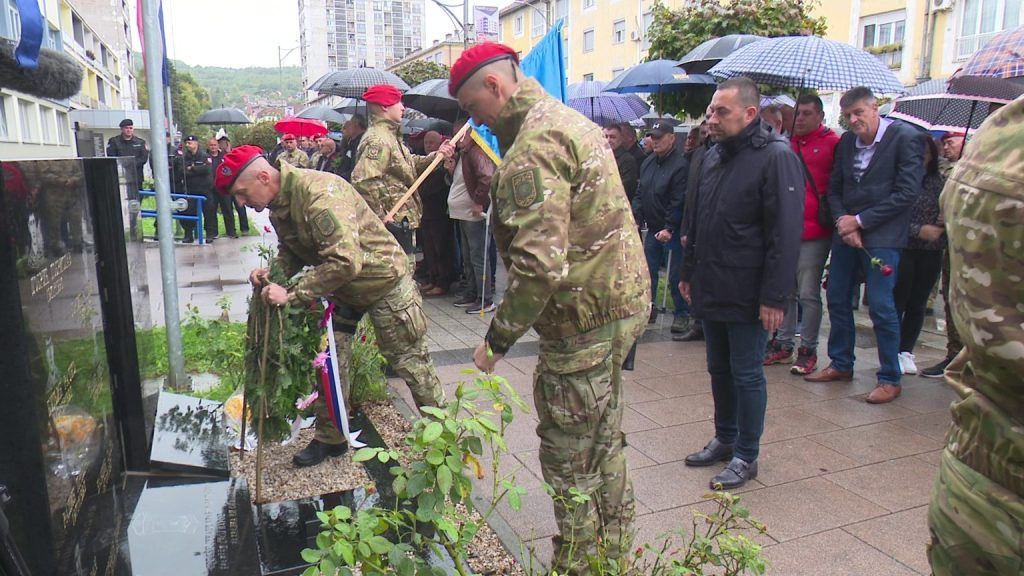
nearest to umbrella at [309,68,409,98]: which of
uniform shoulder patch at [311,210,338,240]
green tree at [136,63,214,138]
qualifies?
uniform shoulder patch at [311,210,338,240]

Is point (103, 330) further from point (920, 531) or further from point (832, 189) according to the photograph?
point (832, 189)

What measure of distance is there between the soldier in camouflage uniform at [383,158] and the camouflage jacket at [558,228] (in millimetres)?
4228

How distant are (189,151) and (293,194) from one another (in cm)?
1356

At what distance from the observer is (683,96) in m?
11.6

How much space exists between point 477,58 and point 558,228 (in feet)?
2.20

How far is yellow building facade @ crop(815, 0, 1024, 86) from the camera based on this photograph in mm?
24938

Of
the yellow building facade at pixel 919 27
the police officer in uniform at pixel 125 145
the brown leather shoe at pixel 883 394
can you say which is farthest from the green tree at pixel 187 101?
the brown leather shoe at pixel 883 394

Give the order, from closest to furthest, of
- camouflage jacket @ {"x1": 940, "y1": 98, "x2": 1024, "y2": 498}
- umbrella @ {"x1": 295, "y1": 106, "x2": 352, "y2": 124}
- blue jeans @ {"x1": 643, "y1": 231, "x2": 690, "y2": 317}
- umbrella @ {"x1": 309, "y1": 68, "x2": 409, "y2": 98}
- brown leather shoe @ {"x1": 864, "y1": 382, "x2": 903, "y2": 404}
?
camouflage jacket @ {"x1": 940, "y1": 98, "x2": 1024, "y2": 498} → brown leather shoe @ {"x1": 864, "y1": 382, "x2": 903, "y2": 404} → blue jeans @ {"x1": 643, "y1": 231, "x2": 690, "y2": 317} → umbrella @ {"x1": 309, "y1": 68, "x2": 409, "y2": 98} → umbrella @ {"x1": 295, "y1": 106, "x2": 352, "y2": 124}

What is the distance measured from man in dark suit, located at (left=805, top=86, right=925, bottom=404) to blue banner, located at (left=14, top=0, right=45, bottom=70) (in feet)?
15.2

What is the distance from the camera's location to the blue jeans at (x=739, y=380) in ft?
12.3

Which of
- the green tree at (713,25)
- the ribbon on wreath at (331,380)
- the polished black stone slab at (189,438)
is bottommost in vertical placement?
the polished black stone slab at (189,438)

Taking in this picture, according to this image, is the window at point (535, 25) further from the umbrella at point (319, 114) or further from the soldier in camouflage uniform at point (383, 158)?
the soldier in camouflage uniform at point (383, 158)

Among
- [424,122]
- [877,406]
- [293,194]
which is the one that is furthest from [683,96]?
[293,194]

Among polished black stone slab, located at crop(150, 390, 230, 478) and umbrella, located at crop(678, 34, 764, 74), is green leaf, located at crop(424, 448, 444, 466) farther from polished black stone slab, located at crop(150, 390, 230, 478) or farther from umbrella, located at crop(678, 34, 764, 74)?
umbrella, located at crop(678, 34, 764, 74)
